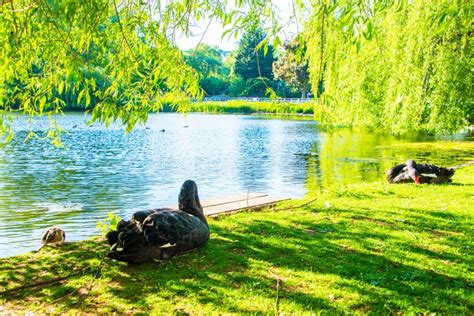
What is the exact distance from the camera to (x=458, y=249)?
6152 mm

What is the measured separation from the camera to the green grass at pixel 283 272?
453cm

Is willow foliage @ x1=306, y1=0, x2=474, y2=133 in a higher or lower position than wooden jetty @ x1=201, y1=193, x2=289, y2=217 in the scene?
higher

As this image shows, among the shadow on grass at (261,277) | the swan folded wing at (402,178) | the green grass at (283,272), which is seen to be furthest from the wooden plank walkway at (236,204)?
the swan folded wing at (402,178)

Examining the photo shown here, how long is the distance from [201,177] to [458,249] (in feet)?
41.1

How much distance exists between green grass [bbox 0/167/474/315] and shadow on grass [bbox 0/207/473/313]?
0.01 m

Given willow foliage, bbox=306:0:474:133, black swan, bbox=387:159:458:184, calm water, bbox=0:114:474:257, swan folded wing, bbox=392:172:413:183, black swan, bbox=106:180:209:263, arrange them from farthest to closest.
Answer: swan folded wing, bbox=392:172:413:183 < willow foliage, bbox=306:0:474:133 < black swan, bbox=387:159:458:184 < calm water, bbox=0:114:474:257 < black swan, bbox=106:180:209:263

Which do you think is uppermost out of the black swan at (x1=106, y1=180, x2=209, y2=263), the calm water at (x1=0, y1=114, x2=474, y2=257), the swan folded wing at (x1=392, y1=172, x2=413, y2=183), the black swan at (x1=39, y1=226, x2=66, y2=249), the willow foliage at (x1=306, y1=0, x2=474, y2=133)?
the willow foliage at (x1=306, y1=0, x2=474, y2=133)

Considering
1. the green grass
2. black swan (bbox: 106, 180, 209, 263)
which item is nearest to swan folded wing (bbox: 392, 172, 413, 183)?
the green grass

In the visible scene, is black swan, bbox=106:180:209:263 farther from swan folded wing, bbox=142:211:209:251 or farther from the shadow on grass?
the shadow on grass

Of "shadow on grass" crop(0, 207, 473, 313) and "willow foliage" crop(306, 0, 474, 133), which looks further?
"willow foliage" crop(306, 0, 474, 133)

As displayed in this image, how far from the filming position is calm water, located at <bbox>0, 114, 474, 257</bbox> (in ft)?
38.3

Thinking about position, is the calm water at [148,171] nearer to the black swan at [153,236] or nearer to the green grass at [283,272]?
the green grass at [283,272]

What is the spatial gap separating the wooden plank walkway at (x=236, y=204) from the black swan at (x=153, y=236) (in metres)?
2.59

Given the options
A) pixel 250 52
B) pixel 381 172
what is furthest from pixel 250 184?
pixel 250 52
